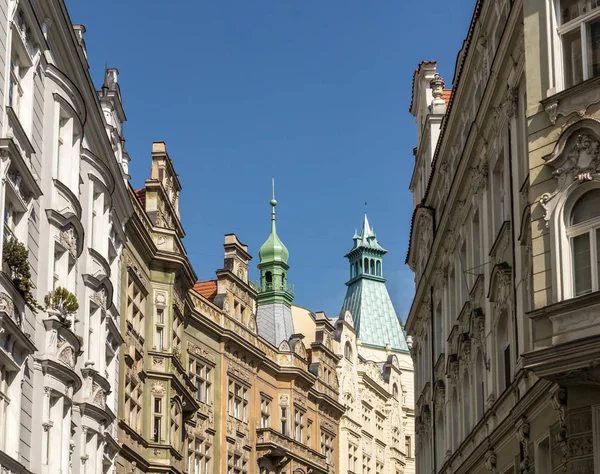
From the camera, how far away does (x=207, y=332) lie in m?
59.5

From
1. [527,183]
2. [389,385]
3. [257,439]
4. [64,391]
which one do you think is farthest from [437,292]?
[389,385]

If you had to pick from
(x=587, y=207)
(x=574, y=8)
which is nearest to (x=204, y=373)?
(x=574, y=8)

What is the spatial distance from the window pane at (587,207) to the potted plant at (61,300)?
500 inches

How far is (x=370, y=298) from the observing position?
148 metres

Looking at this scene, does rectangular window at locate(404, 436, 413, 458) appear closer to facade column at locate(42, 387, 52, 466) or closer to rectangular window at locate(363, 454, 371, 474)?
rectangular window at locate(363, 454, 371, 474)

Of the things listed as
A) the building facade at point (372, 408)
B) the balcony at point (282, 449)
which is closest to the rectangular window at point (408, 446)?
the building facade at point (372, 408)

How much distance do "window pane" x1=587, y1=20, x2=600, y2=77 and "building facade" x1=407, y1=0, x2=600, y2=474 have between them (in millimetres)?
20

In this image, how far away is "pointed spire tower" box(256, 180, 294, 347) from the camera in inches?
3123

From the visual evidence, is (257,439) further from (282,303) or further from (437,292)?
(437,292)

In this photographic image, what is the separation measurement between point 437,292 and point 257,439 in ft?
92.9

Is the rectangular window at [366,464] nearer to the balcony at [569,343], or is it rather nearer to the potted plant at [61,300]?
the potted plant at [61,300]

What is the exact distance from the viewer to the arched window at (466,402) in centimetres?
3203

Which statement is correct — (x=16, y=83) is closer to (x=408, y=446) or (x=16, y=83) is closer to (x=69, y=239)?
(x=69, y=239)

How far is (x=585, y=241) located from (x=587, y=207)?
57 centimetres
